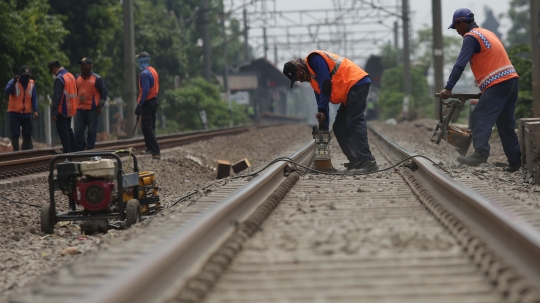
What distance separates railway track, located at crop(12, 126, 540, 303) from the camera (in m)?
3.41

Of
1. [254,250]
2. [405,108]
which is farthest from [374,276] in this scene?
[405,108]

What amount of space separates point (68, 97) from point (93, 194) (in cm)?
607

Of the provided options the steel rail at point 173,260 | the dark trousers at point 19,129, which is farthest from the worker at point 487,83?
the dark trousers at point 19,129

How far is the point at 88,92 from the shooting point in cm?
1359

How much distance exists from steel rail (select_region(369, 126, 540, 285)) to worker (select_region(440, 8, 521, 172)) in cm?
280

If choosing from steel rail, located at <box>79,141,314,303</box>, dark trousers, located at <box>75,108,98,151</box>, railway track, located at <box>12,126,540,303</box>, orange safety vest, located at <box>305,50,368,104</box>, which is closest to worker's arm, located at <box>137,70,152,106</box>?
dark trousers, located at <box>75,108,98,151</box>

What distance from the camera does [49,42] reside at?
73.0 ft

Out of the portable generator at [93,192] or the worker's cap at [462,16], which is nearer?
the portable generator at [93,192]

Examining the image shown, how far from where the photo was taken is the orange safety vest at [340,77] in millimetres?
8991

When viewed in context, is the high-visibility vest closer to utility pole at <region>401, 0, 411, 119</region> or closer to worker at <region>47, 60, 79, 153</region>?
worker at <region>47, 60, 79, 153</region>

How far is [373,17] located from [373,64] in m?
23.9

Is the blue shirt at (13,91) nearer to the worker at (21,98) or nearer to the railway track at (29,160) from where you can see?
the worker at (21,98)

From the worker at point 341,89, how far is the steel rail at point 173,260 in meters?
3.38

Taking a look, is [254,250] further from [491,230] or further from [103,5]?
[103,5]
